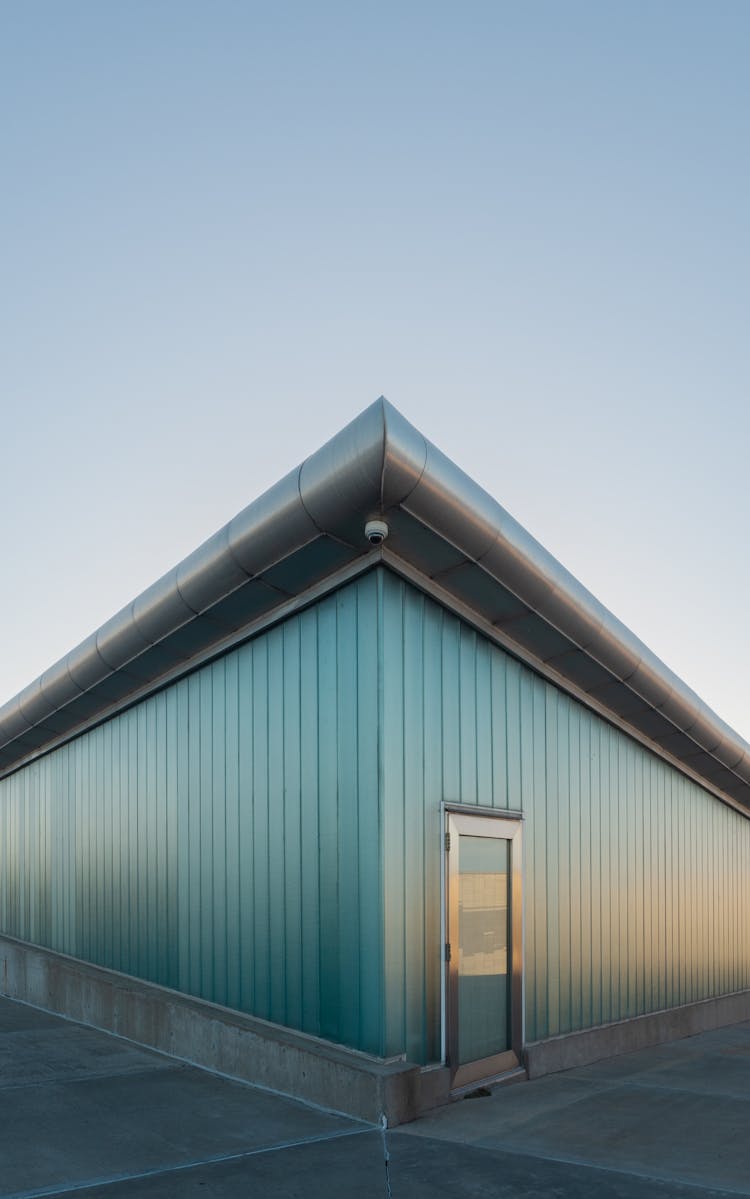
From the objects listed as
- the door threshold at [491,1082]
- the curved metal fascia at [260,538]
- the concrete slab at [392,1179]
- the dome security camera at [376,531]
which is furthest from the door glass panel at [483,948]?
the curved metal fascia at [260,538]

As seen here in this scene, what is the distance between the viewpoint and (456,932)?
9.54 m

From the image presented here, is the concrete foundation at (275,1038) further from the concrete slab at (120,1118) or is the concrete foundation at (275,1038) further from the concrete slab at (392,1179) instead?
the concrete slab at (392,1179)

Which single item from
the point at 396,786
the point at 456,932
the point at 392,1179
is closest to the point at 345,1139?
the point at 392,1179

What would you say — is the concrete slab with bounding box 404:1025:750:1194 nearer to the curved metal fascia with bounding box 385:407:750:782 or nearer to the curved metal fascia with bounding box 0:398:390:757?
the curved metal fascia with bounding box 385:407:750:782

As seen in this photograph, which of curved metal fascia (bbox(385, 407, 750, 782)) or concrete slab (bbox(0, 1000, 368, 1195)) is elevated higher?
curved metal fascia (bbox(385, 407, 750, 782))

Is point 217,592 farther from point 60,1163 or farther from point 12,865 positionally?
point 12,865

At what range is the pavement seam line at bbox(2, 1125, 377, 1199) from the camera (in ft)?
21.2

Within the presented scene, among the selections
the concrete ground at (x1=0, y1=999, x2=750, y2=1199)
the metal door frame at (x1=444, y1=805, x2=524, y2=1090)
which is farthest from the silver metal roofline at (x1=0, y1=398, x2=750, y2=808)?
the concrete ground at (x1=0, y1=999, x2=750, y2=1199)

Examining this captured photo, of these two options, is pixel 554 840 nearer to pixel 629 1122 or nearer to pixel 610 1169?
pixel 629 1122

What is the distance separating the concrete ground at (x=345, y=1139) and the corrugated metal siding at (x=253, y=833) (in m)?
1.11

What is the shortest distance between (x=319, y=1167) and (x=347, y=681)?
3.96 m

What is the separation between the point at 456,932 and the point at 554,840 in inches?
96.0

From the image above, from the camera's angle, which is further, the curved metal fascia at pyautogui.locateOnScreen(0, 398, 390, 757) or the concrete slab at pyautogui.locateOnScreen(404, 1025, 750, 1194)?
the curved metal fascia at pyautogui.locateOnScreen(0, 398, 390, 757)

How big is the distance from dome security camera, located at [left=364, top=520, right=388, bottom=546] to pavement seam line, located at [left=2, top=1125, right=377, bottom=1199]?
15.2 feet
